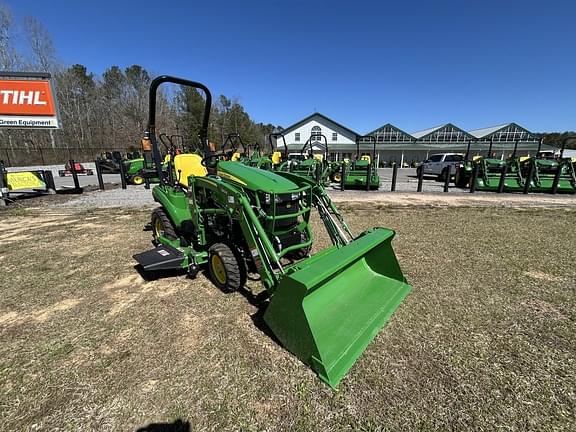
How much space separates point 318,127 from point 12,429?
43.7 m

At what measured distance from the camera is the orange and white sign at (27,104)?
8936mm

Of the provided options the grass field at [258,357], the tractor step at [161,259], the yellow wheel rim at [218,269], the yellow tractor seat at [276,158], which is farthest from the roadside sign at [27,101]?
the yellow wheel rim at [218,269]

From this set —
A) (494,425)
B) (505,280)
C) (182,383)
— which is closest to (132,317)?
(182,383)

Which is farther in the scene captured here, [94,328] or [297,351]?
[94,328]

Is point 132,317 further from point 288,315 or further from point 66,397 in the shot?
point 288,315

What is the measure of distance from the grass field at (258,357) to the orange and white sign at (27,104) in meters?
7.89

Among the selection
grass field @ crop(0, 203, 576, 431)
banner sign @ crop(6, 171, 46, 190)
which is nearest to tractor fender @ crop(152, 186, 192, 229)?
grass field @ crop(0, 203, 576, 431)

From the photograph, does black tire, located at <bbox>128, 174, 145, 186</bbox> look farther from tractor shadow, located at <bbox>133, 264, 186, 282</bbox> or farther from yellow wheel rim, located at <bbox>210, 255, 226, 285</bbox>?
yellow wheel rim, located at <bbox>210, 255, 226, 285</bbox>

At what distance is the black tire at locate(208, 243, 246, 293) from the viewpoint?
3.04 m

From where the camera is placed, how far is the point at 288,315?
7.06 feet

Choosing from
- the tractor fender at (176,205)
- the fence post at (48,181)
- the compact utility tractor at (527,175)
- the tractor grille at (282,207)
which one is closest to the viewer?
the tractor grille at (282,207)

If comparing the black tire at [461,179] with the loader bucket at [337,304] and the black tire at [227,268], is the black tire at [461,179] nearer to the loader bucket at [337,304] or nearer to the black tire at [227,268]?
the loader bucket at [337,304]

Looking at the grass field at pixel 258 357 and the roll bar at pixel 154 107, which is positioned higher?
the roll bar at pixel 154 107

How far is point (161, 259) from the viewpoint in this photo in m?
3.39
